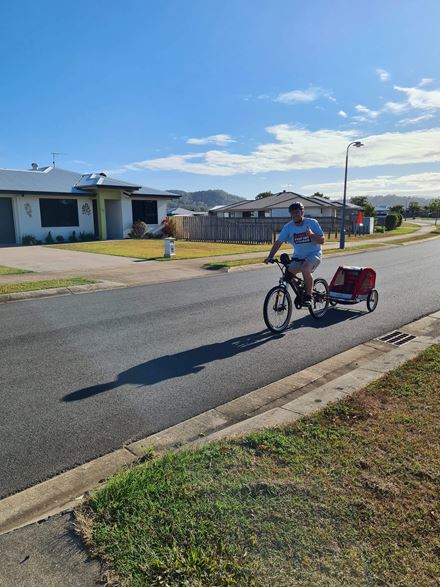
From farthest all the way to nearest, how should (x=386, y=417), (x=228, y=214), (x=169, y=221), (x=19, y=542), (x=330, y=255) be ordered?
1. (x=228, y=214)
2. (x=169, y=221)
3. (x=330, y=255)
4. (x=386, y=417)
5. (x=19, y=542)

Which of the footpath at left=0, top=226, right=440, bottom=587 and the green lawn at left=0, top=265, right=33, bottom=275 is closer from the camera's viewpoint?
the footpath at left=0, top=226, right=440, bottom=587

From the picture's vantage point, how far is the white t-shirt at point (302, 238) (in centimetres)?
735

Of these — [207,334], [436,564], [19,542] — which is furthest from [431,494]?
[207,334]

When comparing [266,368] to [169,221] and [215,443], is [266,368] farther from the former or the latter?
[169,221]

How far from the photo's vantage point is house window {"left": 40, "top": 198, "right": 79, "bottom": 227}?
90.6 feet

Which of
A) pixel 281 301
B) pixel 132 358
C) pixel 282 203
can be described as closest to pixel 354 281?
pixel 281 301

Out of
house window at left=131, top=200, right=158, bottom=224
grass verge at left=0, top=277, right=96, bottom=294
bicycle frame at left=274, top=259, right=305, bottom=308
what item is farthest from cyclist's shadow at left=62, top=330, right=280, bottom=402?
house window at left=131, top=200, right=158, bottom=224

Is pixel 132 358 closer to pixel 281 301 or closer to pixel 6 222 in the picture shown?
pixel 281 301

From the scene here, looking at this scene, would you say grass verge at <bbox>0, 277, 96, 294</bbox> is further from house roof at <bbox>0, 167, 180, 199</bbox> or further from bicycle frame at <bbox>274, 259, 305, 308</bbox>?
house roof at <bbox>0, 167, 180, 199</bbox>

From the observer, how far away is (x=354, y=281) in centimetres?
862

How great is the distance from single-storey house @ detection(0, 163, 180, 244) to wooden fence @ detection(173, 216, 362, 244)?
7.18 feet

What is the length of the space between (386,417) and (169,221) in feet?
97.8

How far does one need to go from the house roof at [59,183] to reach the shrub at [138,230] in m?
2.13

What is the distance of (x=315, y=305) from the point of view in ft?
27.0
